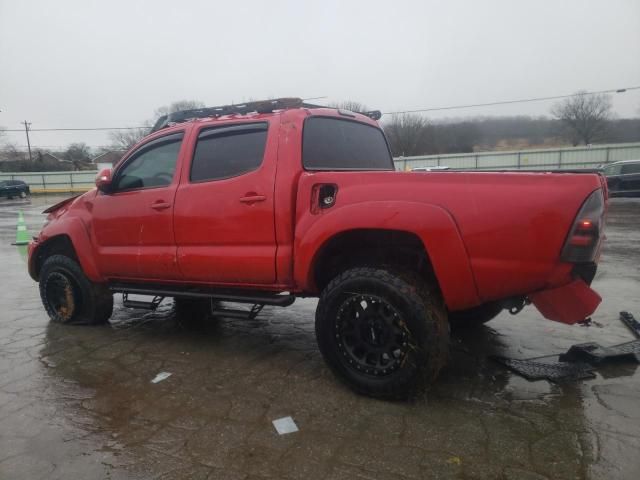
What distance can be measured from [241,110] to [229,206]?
0.93 m

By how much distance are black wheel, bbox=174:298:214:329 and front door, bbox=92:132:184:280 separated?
0.71 meters

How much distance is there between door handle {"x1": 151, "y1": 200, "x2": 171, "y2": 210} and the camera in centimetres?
382

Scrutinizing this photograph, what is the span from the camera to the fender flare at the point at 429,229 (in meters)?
2.60

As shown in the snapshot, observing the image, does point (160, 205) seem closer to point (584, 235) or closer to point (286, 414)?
point (286, 414)

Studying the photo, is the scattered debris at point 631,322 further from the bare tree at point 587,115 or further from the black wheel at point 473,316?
the bare tree at point 587,115

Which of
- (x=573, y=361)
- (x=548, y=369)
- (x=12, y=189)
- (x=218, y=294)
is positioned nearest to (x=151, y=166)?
(x=218, y=294)

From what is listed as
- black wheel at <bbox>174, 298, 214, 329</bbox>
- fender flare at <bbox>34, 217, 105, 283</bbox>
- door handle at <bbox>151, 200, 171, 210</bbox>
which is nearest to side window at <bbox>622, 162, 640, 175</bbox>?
black wheel at <bbox>174, 298, 214, 329</bbox>

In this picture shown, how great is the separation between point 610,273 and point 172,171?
5693mm

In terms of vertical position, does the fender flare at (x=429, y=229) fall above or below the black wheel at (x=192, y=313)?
above

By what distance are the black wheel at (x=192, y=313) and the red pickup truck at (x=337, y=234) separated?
2.23 feet

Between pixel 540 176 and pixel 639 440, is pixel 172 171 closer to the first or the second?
pixel 540 176

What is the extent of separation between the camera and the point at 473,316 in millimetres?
3955

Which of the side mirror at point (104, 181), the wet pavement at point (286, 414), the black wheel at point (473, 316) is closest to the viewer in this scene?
the wet pavement at point (286, 414)

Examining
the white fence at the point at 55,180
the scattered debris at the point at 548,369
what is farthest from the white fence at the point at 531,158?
the scattered debris at the point at 548,369
